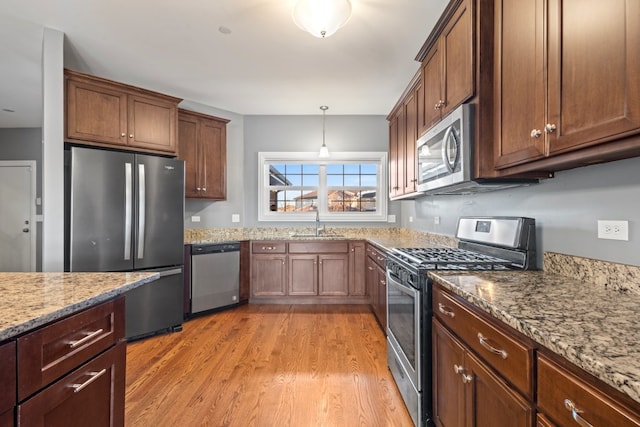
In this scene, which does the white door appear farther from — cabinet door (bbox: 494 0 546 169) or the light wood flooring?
cabinet door (bbox: 494 0 546 169)

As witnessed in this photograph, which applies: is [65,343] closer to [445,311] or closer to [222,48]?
[445,311]

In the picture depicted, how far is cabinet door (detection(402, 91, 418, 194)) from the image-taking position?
269cm

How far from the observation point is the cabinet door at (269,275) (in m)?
3.97

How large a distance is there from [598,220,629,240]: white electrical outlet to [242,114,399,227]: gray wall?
3.28m

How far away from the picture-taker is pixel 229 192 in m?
4.36

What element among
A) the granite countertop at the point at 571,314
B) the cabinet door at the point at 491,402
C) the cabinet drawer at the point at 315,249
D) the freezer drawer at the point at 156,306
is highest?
the granite countertop at the point at 571,314

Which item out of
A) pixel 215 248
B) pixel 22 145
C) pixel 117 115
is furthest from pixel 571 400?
pixel 22 145

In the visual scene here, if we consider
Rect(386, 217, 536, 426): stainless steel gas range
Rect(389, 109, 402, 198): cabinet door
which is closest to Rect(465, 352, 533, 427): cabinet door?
Rect(386, 217, 536, 426): stainless steel gas range

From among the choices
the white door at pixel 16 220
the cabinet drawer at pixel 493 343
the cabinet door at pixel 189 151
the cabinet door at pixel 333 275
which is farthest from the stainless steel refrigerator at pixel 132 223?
the white door at pixel 16 220

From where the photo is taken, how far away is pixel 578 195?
1395 mm

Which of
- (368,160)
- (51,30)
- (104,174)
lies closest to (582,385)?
(104,174)

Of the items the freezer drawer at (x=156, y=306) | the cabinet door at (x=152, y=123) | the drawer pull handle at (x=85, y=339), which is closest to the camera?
the drawer pull handle at (x=85, y=339)

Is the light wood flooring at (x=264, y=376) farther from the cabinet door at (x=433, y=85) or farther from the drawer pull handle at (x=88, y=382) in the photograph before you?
Answer: the cabinet door at (x=433, y=85)

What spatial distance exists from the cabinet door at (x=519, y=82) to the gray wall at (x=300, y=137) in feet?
10.1
